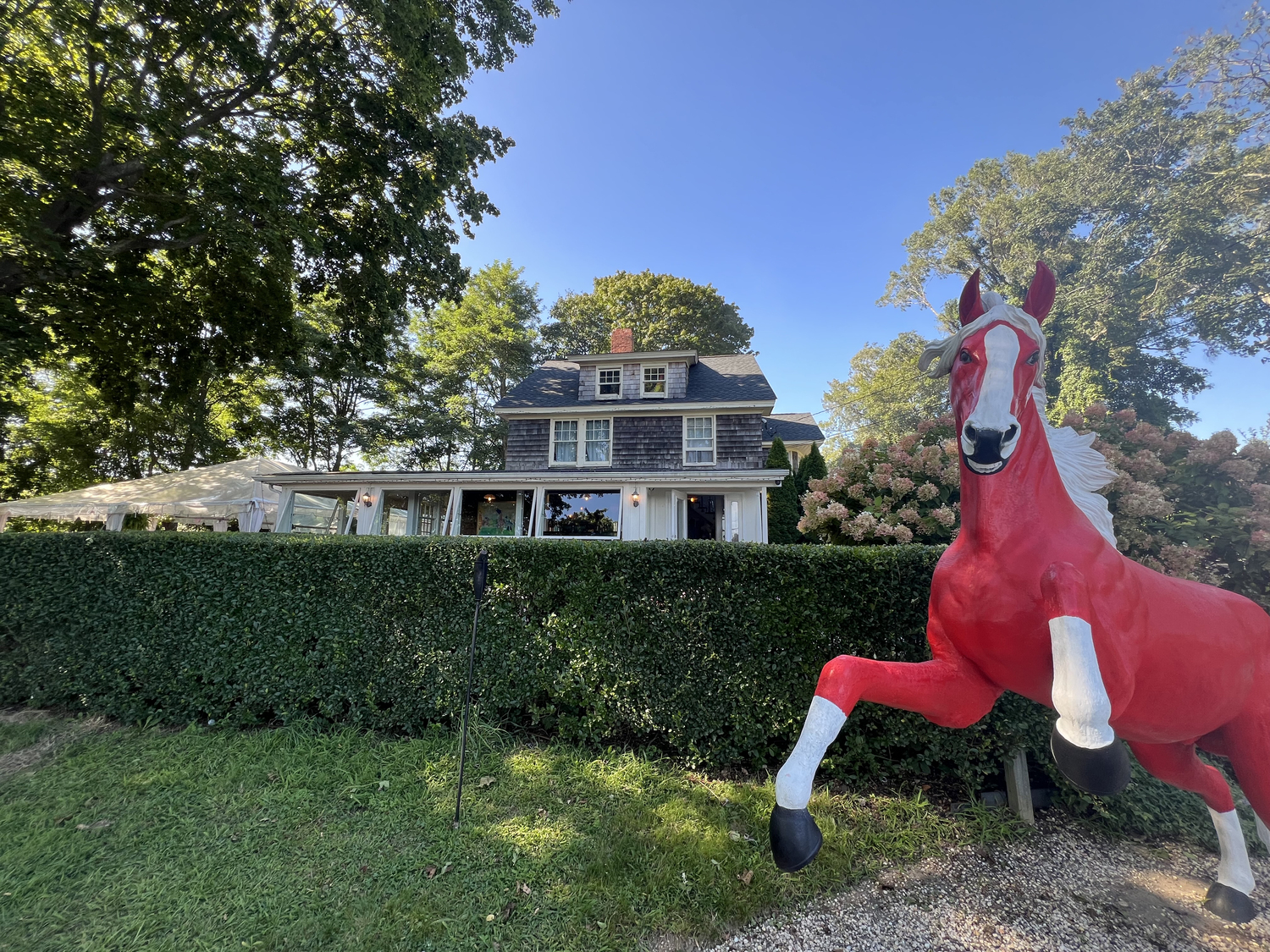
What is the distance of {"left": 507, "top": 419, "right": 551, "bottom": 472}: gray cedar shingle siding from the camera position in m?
15.4

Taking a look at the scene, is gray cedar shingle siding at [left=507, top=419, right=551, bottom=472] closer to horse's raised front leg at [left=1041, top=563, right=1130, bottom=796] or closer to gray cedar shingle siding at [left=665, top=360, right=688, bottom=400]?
gray cedar shingle siding at [left=665, top=360, right=688, bottom=400]

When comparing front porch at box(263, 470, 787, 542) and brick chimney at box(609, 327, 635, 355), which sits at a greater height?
brick chimney at box(609, 327, 635, 355)

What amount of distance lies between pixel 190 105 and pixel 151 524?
18.3 meters

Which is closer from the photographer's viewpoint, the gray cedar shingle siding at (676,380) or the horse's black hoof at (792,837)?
the horse's black hoof at (792,837)

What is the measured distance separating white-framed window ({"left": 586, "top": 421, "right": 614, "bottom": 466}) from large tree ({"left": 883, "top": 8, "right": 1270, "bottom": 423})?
19358 mm

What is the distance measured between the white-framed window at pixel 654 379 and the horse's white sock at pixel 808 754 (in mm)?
14638

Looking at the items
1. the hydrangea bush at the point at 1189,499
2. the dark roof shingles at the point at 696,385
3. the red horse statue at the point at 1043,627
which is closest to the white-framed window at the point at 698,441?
the dark roof shingles at the point at 696,385

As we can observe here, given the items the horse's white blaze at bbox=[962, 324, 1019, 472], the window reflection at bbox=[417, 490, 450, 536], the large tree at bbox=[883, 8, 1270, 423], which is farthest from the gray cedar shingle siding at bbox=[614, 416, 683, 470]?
the large tree at bbox=[883, 8, 1270, 423]

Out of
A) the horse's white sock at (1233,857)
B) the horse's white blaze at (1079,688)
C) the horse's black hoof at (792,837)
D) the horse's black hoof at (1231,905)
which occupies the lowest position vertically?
the horse's black hoof at (1231,905)

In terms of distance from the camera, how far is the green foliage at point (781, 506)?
13727mm

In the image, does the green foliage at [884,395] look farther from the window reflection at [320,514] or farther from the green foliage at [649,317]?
the window reflection at [320,514]

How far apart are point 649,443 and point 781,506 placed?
4.61 meters

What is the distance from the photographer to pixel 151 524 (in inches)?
695

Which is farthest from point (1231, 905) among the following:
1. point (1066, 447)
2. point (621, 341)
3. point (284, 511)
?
point (621, 341)
